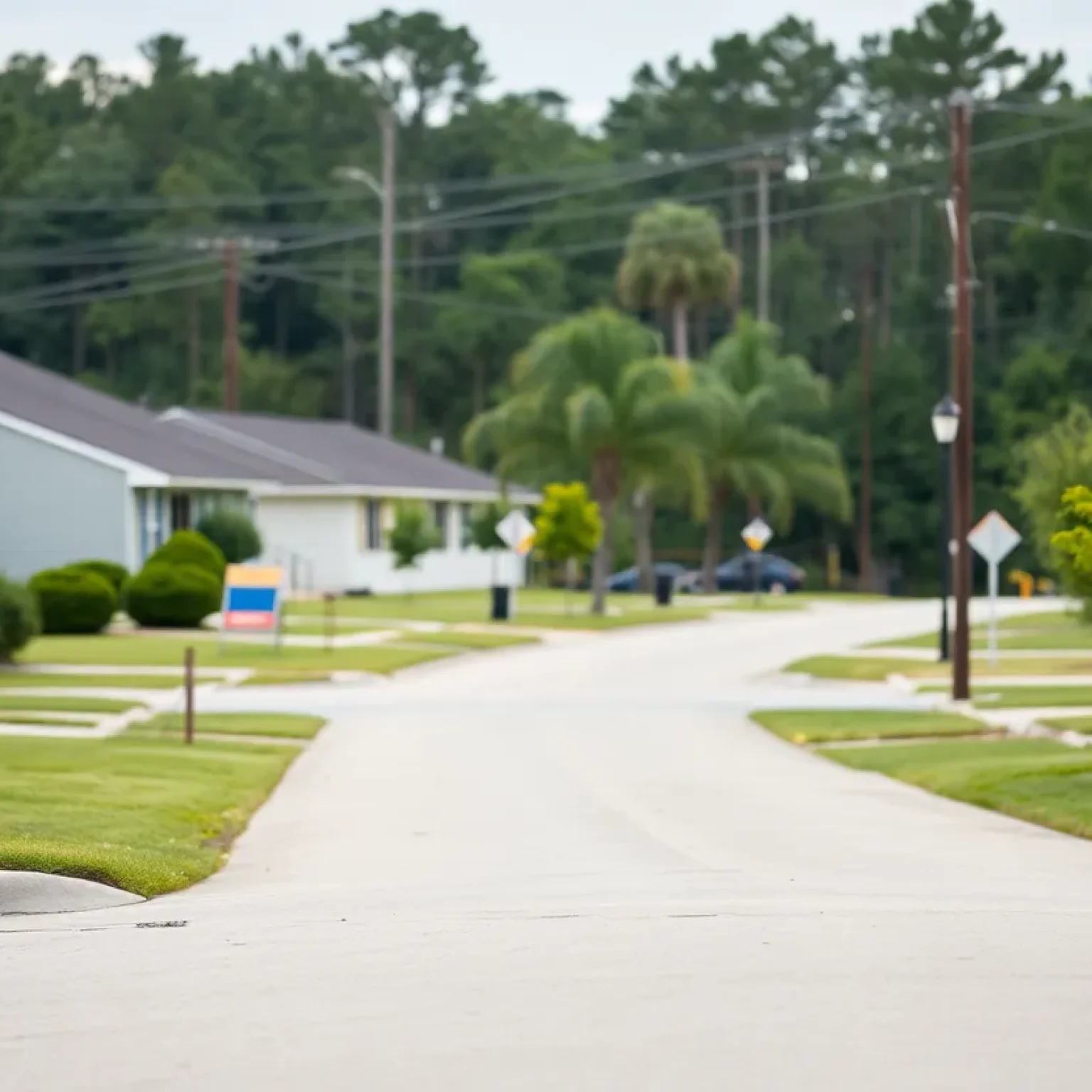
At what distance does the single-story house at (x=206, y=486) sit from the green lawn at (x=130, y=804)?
93.0 feet

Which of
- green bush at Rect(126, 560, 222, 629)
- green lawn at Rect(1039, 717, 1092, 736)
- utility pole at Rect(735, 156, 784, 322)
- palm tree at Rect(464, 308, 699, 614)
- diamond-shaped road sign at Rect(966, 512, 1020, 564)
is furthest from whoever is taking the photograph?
utility pole at Rect(735, 156, 784, 322)

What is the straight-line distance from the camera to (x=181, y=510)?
57781 mm

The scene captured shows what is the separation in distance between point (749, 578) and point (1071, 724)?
60.5 meters

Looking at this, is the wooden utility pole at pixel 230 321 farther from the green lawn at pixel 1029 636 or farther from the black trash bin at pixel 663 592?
the green lawn at pixel 1029 636

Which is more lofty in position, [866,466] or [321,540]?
[866,466]

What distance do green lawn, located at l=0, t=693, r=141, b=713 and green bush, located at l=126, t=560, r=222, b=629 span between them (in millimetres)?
18603

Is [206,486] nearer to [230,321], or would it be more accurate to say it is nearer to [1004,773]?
[230,321]

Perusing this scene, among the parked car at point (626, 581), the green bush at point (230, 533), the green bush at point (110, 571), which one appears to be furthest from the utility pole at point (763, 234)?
A: the green bush at point (110, 571)

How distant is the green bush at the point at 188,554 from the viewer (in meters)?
50.7

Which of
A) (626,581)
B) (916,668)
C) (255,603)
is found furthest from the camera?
(626,581)

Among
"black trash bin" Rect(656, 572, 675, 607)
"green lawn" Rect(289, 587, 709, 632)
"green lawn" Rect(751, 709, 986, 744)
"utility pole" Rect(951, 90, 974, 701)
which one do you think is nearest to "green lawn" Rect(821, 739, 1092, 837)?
"green lawn" Rect(751, 709, 986, 744)

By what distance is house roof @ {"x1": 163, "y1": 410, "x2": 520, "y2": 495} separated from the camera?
6925 centimetres

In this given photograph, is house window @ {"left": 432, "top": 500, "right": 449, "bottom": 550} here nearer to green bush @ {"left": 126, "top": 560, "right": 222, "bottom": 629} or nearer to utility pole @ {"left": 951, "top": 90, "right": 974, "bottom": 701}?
green bush @ {"left": 126, "top": 560, "right": 222, "bottom": 629}

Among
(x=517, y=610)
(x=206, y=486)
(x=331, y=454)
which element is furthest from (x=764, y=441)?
(x=206, y=486)
